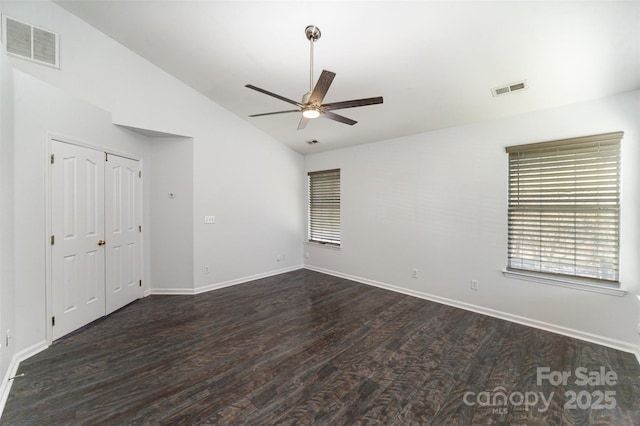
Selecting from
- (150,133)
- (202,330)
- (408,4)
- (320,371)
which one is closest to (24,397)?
(202,330)

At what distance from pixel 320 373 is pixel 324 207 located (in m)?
3.65

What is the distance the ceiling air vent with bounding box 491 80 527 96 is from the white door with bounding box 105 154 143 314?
476 centimetres

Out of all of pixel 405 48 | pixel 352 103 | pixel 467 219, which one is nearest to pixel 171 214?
pixel 352 103

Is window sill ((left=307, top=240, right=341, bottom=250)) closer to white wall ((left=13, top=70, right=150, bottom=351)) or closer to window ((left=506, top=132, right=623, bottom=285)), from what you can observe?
window ((left=506, top=132, right=623, bottom=285))

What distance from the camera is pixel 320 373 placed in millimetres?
2141

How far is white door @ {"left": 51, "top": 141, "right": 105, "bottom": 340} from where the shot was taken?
2.67 meters

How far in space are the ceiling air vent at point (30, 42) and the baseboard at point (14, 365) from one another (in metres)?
2.89

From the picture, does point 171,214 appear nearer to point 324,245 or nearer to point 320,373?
point 324,245

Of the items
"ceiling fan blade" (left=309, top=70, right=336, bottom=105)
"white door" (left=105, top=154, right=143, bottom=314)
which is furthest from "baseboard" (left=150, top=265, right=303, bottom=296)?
"ceiling fan blade" (left=309, top=70, right=336, bottom=105)

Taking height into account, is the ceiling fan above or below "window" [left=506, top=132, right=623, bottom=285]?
above

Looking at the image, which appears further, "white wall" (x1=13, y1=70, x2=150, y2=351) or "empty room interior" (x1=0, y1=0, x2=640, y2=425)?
"white wall" (x1=13, y1=70, x2=150, y2=351)

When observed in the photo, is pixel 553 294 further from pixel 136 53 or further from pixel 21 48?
pixel 21 48

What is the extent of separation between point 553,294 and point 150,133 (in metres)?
5.68

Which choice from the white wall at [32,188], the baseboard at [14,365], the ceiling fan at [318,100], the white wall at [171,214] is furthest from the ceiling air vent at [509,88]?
the baseboard at [14,365]
